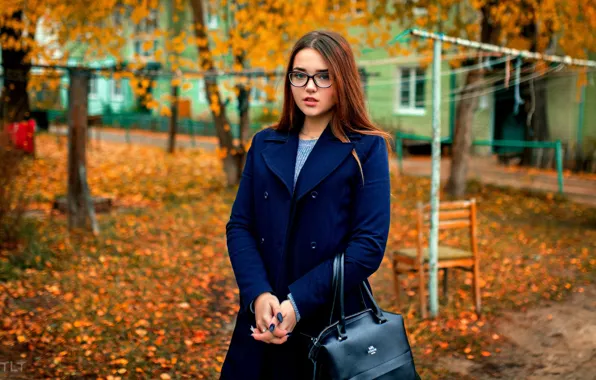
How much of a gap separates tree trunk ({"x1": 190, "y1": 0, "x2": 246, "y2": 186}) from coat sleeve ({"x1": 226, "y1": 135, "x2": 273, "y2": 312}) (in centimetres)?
942

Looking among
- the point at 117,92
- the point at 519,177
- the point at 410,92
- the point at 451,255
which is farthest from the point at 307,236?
the point at 117,92

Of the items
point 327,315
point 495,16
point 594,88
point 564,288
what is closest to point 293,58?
point 327,315

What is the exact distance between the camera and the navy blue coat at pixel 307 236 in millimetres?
2477

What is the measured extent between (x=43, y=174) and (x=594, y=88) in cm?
1331

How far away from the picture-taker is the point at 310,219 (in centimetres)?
252

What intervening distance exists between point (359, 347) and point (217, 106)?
32.5 ft

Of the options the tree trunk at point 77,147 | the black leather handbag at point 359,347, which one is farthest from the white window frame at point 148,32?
the black leather handbag at point 359,347

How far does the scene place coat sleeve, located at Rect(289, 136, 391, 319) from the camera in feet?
8.00

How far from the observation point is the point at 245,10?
11898 mm

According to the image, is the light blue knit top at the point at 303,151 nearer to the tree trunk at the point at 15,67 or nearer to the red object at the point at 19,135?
the red object at the point at 19,135

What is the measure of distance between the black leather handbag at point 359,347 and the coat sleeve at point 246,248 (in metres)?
0.26

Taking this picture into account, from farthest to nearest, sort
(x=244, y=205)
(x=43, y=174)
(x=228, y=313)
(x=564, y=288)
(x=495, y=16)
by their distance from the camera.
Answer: (x=43, y=174)
(x=495, y=16)
(x=564, y=288)
(x=228, y=313)
(x=244, y=205)

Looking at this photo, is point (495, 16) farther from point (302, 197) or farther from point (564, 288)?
point (302, 197)

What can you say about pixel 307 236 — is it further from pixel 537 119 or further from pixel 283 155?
pixel 537 119
